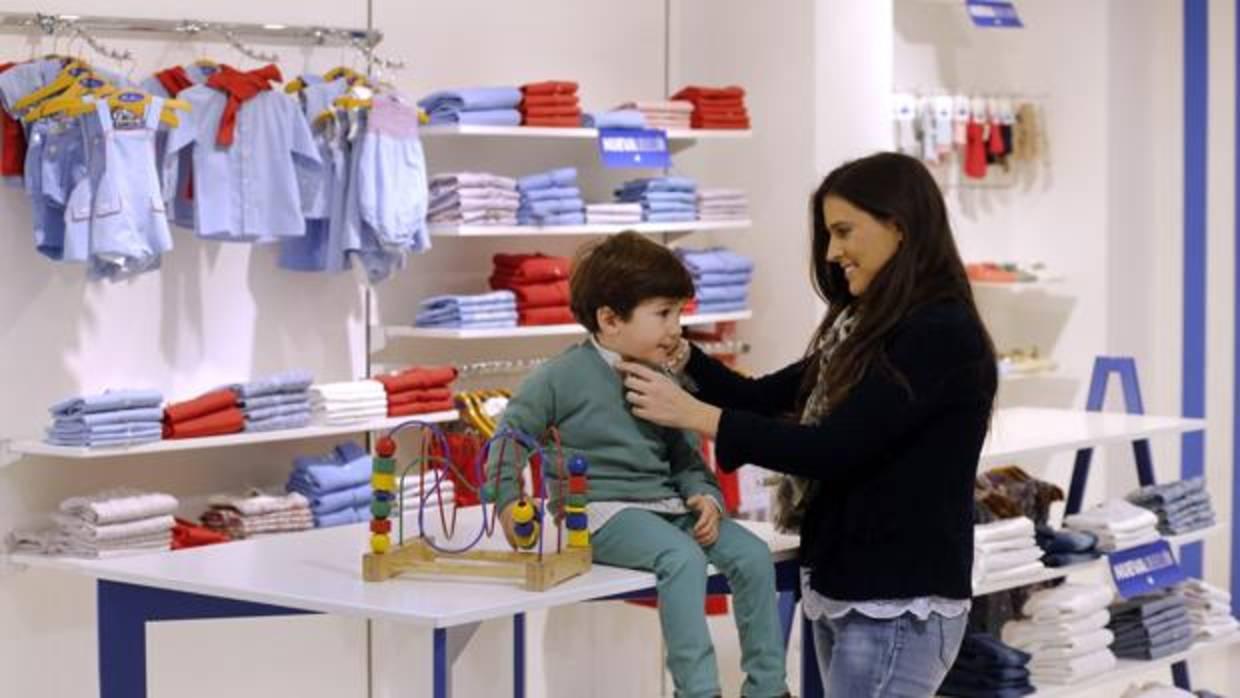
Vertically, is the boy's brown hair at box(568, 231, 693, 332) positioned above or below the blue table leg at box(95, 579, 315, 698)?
above

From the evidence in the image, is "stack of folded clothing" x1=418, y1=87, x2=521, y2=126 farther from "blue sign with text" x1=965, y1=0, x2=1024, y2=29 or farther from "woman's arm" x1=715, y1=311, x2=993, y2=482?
"woman's arm" x1=715, y1=311, x2=993, y2=482

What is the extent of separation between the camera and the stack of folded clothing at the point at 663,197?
21.8 feet

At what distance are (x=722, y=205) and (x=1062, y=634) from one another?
2.09 m

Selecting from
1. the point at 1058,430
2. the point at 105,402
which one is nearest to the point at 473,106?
the point at 105,402

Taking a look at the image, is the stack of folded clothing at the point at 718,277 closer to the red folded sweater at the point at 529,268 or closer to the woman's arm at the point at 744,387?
the red folded sweater at the point at 529,268

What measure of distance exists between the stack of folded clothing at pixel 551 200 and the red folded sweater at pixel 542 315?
27 centimetres

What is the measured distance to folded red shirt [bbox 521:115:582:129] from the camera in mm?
6289

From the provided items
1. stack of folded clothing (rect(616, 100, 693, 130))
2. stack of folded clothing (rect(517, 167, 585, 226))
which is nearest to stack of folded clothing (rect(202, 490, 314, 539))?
stack of folded clothing (rect(517, 167, 585, 226))

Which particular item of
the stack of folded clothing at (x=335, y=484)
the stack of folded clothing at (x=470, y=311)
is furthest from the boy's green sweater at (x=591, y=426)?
the stack of folded clothing at (x=470, y=311)

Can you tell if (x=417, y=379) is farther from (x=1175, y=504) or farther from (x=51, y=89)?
(x=1175, y=504)

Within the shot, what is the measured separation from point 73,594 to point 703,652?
2.68 m

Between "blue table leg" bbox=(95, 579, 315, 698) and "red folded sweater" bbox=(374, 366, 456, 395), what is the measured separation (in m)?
2.30

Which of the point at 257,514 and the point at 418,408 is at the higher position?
the point at 418,408

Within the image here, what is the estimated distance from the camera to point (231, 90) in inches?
218
